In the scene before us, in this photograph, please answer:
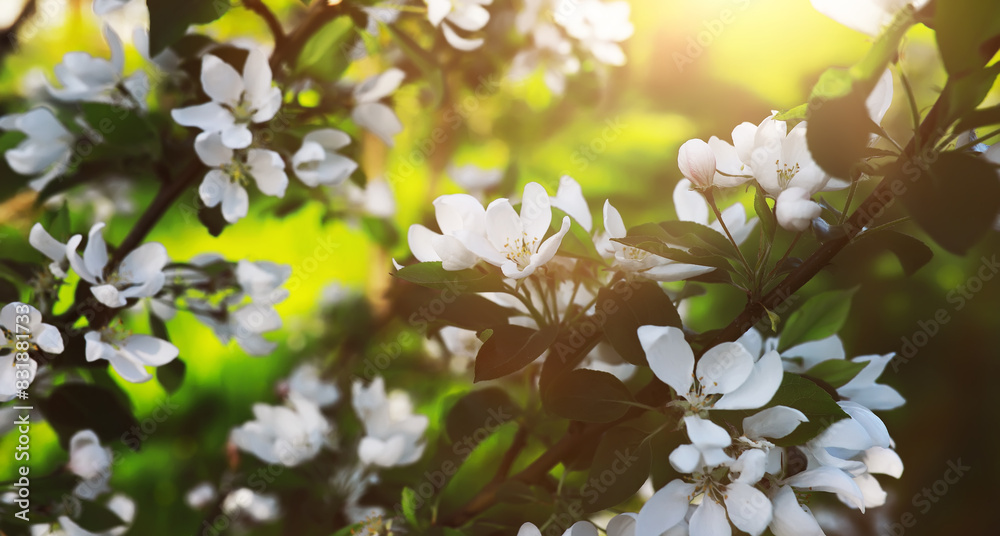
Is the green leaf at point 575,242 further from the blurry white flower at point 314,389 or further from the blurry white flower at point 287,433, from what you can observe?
the blurry white flower at point 314,389

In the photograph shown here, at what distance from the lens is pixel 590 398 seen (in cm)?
58

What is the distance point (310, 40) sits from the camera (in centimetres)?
91

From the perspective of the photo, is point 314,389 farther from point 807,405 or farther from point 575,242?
point 807,405

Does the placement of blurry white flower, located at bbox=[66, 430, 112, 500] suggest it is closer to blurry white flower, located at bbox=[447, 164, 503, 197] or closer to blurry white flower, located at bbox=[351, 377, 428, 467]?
blurry white flower, located at bbox=[351, 377, 428, 467]

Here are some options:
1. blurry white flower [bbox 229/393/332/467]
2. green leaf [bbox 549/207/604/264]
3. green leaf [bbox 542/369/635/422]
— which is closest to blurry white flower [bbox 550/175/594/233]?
A: green leaf [bbox 549/207/604/264]

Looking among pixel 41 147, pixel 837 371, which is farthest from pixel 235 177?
pixel 837 371

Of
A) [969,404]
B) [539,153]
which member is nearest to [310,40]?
[539,153]

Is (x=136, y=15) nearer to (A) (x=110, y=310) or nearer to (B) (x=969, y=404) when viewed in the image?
(A) (x=110, y=310)

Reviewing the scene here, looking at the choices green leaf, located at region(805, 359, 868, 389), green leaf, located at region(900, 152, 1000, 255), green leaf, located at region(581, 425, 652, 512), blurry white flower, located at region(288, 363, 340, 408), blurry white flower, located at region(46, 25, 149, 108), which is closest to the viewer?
green leaf, located at region(900, 152, 1000, 255)

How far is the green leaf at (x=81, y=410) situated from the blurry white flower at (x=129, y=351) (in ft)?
0.37

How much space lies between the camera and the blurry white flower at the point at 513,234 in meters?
0.57

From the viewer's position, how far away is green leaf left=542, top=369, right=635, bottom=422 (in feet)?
1.90

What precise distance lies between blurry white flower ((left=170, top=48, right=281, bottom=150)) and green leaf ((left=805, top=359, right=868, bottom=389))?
2.08 feet

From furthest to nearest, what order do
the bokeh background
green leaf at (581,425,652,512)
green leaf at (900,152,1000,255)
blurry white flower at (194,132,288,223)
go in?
1. the bokeh background
2. blurry white flower at (194,132,288,223)
3. green leaf at (581,425,652,512)
4. green leaf at (900,152,1000,255)
